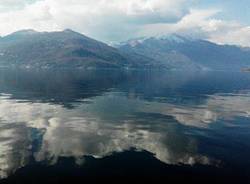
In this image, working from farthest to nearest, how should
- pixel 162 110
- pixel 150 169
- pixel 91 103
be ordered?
pixel 91 103 < pixel 162 110 < pixel 150 169

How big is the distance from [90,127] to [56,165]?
23.2m

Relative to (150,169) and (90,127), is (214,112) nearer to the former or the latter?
(90,127)

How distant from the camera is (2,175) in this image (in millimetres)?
38812

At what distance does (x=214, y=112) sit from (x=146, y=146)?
45426 mm

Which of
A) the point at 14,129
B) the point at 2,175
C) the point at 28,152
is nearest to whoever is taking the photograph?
the point at 2,175

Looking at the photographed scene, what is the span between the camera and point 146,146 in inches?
2110

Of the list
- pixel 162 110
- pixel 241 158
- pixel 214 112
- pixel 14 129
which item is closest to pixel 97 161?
pixel 241 158

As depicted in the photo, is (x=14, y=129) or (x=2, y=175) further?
(x=14, y=129)

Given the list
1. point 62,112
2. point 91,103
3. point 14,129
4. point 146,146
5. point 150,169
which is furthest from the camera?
point 91,103

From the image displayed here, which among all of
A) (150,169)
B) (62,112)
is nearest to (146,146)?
(150,169)

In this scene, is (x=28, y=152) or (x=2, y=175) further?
(x=28, y=152)

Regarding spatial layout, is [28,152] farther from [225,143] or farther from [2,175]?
[225,143]

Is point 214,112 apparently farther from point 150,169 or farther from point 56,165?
point 56,165

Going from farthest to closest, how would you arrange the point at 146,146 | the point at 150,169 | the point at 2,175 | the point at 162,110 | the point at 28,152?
1. the point at 162,110
2. the point at 146,146
3. the point at 28,152
4. the point at 150,169
5. the point at 2,175
